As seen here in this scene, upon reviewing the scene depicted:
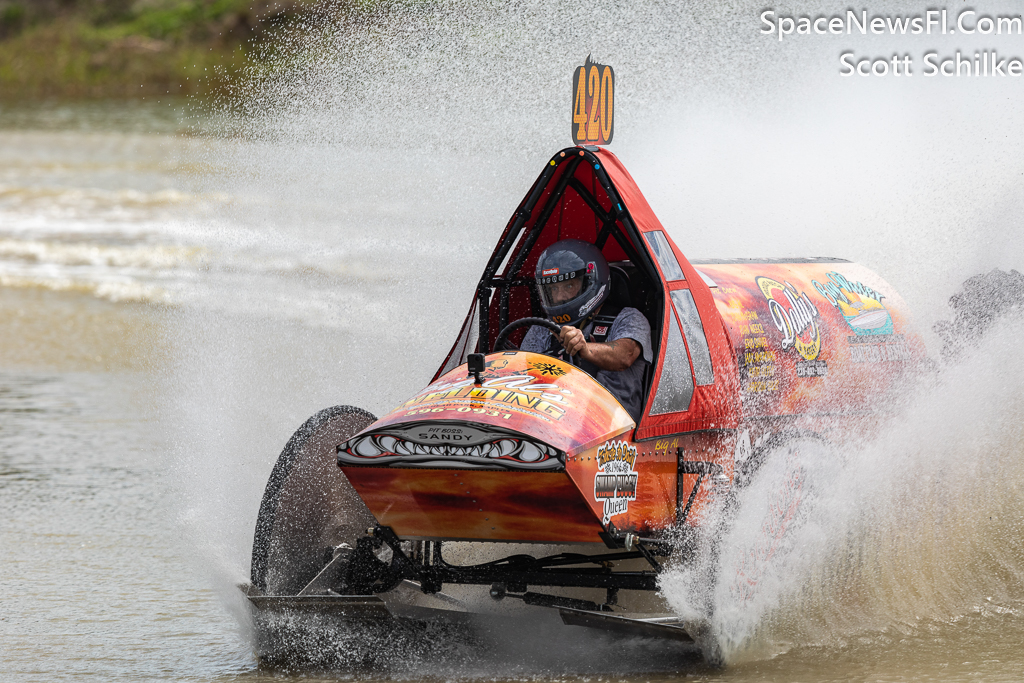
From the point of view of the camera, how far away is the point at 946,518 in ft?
22.7

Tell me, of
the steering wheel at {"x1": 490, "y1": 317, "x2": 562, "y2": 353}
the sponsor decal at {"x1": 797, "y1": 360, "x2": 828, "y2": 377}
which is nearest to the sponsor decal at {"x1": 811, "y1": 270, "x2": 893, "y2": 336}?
the sponsor decal at {"x1": 797, "y1": 360, "x2": 828, "y2": 377}

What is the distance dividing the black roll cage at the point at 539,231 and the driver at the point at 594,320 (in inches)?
13.4

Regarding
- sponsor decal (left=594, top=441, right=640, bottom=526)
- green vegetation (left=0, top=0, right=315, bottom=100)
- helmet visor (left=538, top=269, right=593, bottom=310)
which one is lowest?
sponsor decal (left=594, top=441, right=640, bottom=526)

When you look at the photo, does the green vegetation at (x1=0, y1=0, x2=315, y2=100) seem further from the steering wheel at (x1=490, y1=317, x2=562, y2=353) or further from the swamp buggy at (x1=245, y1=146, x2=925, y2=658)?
the steering wheel at (x1=490, y1=317, x2=562, y2=353)

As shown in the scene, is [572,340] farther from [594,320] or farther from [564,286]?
[594,320]

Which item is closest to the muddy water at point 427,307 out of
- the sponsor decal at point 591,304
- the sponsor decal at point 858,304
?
the sponsor decal at point 858,304

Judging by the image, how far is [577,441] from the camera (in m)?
5.22

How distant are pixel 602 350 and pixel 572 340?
0.67 ft

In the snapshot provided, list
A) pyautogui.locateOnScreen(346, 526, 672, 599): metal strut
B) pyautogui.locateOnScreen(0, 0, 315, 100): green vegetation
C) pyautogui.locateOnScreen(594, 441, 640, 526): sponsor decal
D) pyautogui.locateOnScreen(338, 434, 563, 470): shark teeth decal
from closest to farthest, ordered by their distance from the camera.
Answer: pyautogui.locateOnScreen(338, 434, 563, 470): shark teeth decal → pyautogui.locateOnScreen(594, 441, 640, 526): sponsor decal → pyautogui.locateOnScreen(346, 526, 672, 599): metal strut → pyautogui.locateOnScreen(0, 0, 315, 100): green vegetation

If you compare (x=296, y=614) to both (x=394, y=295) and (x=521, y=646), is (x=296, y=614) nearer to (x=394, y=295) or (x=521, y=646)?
(x=521, y=646)

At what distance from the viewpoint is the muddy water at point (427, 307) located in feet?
20.5

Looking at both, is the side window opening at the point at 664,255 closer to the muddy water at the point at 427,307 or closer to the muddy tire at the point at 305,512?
the muddy water at the point at 427,307

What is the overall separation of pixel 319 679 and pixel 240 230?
52.1 feet

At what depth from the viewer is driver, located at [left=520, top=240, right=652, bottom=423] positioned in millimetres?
6098
